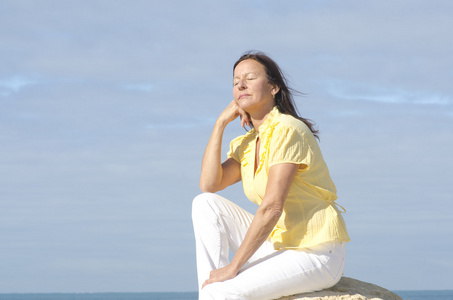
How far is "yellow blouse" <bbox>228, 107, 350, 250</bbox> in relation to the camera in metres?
4.65

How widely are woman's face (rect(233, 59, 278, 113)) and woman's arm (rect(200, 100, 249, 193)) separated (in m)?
0.35

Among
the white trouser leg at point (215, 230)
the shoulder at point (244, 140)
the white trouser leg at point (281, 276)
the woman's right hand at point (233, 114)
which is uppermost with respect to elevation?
the woman's right hand at point (233, 114)

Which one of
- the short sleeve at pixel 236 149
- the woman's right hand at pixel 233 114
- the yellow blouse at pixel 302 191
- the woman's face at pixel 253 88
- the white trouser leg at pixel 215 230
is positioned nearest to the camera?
the yellow blouse at pixel 302 191

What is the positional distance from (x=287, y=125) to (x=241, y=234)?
0.92 metres

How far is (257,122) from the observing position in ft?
17.0

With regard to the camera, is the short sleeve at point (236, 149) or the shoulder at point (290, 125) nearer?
the shoulder at point (290, 125)

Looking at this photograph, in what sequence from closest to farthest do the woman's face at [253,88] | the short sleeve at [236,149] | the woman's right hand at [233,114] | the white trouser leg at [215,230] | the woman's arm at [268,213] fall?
the woman's arm at [268,213]
the white trouser leg at [215,230]
the woman's face at [253,88]
the woman's right hand at [233,114]
the short sleeve at [236,149]

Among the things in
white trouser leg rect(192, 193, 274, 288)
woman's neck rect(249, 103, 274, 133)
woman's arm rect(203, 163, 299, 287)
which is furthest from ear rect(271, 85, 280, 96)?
white trouser leg rect(192, 193, 274, 288)

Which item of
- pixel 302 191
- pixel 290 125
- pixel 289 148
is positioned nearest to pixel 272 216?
pixel 302 191

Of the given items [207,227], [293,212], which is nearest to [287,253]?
[293,212]

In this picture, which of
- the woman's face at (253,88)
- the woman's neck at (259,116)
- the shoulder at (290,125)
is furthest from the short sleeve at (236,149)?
the shoulder at (290,125)

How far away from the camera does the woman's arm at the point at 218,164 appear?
5.50 metres

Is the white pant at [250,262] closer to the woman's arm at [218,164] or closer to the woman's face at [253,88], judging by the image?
the woman's arm at [218,164]

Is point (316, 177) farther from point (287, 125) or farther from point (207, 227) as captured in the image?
point (207, 227)
